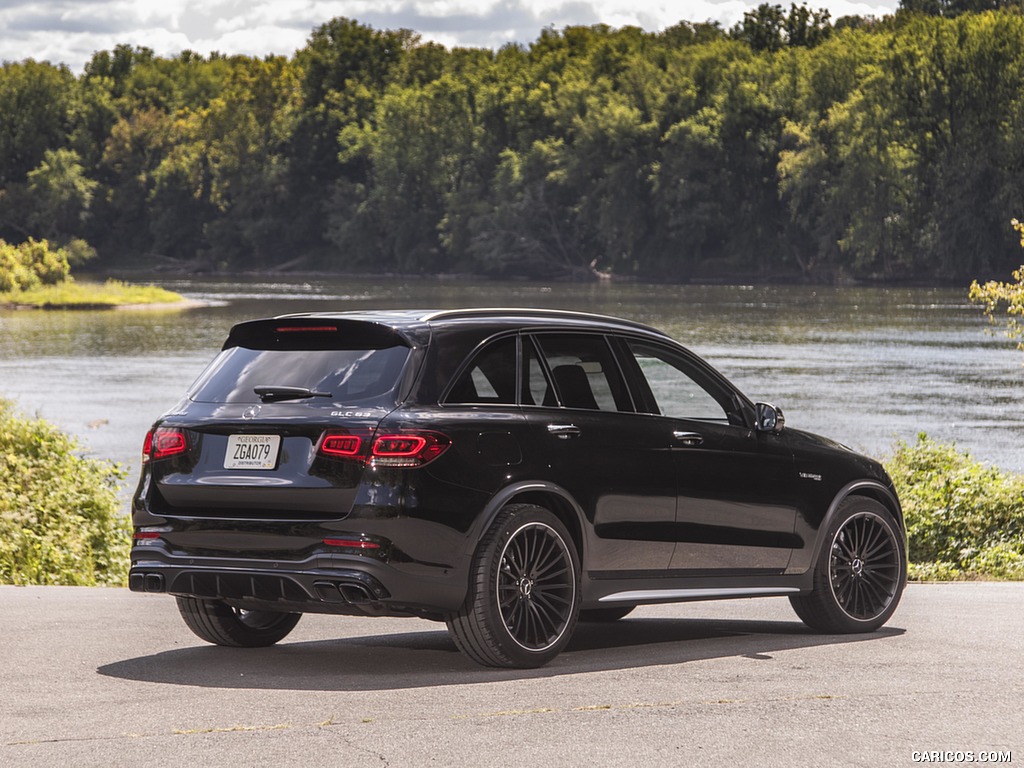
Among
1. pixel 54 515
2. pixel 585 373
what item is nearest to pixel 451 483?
pixel 585 373

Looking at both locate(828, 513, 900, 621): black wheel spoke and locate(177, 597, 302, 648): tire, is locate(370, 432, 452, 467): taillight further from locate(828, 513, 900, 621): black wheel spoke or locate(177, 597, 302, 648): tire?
locate(828, 513, 900, 621): black wheel spoke

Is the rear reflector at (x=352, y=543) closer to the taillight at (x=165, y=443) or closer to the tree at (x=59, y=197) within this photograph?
the taillight at (x=165, y=443)

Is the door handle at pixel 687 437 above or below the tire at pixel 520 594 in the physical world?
above

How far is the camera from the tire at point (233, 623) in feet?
26.9

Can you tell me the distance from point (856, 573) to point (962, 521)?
9.09m

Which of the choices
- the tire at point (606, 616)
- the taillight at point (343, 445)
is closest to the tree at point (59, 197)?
the tire at point (606, 616)

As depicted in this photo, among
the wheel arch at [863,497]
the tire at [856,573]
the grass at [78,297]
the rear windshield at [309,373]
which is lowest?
the grass at [78,297]

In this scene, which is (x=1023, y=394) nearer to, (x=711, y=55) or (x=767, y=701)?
(x=767, y=701)

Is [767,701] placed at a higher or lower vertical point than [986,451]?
higher

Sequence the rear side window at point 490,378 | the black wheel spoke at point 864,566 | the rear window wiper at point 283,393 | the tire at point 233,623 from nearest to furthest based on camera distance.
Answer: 1. the rear window wiper at point 283,393
2. the rear side window at point 490,378
3. the tire at point 233,623
4. the black wheel spoke at point 864,566

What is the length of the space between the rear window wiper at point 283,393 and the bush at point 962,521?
8.62 m

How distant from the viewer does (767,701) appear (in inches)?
270

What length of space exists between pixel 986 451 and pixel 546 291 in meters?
75.1

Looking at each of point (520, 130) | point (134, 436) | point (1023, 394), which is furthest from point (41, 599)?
point (520, 130)
